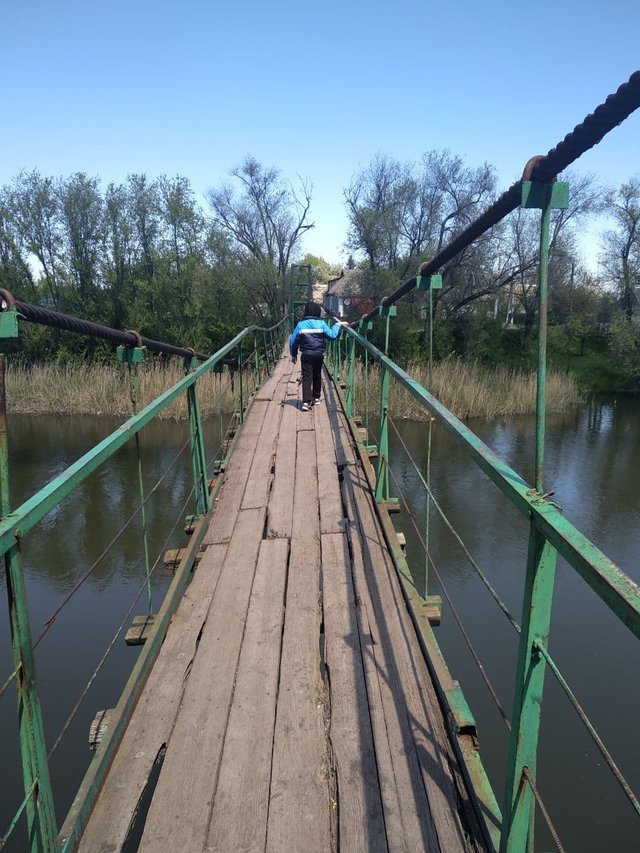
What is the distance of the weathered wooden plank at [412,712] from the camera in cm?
163

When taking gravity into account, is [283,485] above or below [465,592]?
above

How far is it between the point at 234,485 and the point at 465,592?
16.2ft

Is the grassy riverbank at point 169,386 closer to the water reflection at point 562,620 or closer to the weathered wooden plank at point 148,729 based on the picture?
the water reflection at point 562,620

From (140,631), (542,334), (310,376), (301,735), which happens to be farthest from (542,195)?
(310,376)

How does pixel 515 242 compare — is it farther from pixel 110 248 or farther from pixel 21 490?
pixel 21 490

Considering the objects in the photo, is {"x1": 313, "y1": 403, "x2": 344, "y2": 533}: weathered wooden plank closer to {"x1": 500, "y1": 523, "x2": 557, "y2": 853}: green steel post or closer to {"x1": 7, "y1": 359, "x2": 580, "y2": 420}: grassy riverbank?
{"x1": 500, "y1": 523, "x2": 557, "y2": 853}: green steel post

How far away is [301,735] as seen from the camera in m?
1.96

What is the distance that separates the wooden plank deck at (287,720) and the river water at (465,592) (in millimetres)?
764

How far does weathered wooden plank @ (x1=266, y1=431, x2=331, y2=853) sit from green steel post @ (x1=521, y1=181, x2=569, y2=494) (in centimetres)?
112

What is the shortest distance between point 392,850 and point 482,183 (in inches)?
1012

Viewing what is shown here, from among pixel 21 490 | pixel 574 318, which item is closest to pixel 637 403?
pixel 574 318

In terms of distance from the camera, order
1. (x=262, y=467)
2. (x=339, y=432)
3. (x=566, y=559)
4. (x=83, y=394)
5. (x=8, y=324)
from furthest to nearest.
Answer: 1. (x=83, y=394)
2. (x=339, y=432)
3. (x=262, y=467)
4. (x=8, y=324)
5. (x=566, y=559)

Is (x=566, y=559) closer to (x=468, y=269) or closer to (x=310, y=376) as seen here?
(x=310, y=376)

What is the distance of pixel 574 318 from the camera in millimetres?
26875
